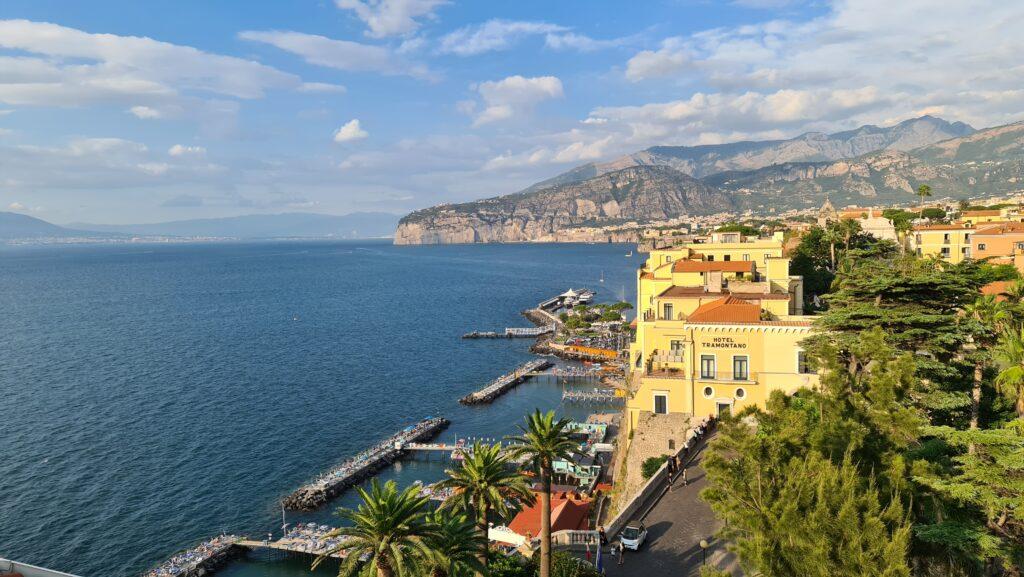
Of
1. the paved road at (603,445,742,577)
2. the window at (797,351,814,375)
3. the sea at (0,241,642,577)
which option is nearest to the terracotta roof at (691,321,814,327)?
the window at (797,351,814,375)

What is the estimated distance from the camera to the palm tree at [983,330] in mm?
21297

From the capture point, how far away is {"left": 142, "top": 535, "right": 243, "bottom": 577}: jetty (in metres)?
33.2

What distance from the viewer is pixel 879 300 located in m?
26.5

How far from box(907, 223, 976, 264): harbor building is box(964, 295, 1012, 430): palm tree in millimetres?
42133

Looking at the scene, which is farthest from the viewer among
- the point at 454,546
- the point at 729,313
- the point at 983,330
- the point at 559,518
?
the point at 729,313

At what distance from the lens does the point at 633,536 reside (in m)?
21.6

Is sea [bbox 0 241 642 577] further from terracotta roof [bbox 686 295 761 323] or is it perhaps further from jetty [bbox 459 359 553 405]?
terracotta roof [bbox 686 295 761 323]

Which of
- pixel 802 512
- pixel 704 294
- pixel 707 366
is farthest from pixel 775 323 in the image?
pixel 802 512

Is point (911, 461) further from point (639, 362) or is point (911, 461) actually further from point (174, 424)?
point (174, 424)

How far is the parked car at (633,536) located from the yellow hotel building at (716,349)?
915cm

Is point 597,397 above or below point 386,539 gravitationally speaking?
below

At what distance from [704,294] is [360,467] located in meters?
28.8

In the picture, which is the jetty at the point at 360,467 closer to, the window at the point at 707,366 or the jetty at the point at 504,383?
the jetty at the point at 504,383

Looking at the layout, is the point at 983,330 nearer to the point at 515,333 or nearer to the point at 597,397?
the point at 597,397
